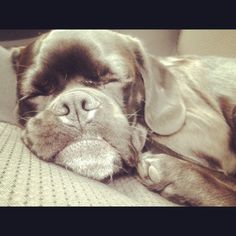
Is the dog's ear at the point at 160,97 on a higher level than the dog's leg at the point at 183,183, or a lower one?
higher

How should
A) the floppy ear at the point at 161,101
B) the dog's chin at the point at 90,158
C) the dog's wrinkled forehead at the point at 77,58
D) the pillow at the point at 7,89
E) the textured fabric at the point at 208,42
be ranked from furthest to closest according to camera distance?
1. the textured fabric at the point at 208,42
2. the pillow at the point at 7,89
3. the floppy ear at the point at 161,101
4. the dog's wrinkled forehead at the point at 77,58
5. the dog's chin at the point at 90,158

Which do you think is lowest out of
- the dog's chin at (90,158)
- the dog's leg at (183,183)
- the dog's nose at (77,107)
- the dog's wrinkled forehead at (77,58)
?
the dog's leg at (183,183)

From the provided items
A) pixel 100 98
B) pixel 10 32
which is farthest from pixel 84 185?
pixel 10 32

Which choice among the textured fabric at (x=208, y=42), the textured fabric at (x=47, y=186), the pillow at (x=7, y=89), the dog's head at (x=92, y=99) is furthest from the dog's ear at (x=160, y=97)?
the textured fabric at (x=208, y=42)

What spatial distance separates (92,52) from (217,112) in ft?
3.26

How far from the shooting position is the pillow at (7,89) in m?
2.66

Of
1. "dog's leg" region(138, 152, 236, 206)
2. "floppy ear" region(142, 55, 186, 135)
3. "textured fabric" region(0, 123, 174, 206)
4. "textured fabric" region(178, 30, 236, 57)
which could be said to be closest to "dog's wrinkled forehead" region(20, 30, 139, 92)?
"floppy ear" region(142, 55, 186, 135)

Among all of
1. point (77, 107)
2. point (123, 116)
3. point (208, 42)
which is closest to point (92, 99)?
point (77, 107)

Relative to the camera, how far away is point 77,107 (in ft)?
6.88

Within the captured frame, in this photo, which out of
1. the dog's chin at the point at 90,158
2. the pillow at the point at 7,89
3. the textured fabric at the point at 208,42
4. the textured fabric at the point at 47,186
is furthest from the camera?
the textured fabric at the point at 208,42

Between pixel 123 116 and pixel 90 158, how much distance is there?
353 mm

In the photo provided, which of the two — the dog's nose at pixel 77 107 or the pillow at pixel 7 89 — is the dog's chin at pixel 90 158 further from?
the pillow at pixel 7 89

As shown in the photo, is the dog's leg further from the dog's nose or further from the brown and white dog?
the dog's nose

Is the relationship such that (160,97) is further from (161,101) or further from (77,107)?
(77,107)
